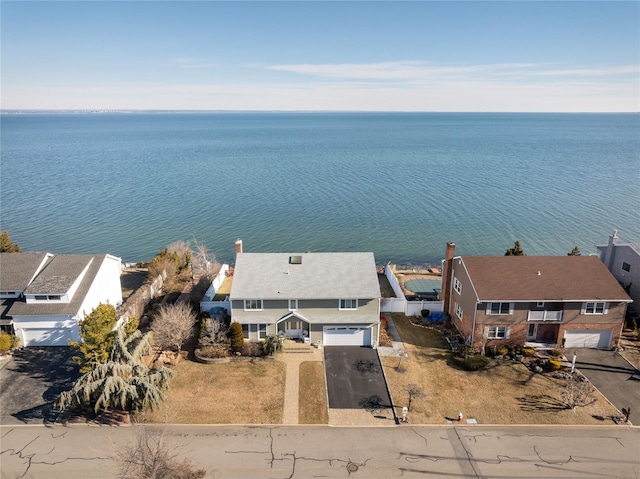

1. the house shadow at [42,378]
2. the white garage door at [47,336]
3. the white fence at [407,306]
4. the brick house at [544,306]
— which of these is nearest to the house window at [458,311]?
the brick house at [544,306]

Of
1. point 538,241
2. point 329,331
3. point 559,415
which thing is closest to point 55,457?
point 329,331

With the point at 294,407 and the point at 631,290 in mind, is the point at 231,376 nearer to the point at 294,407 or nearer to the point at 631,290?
the point at 294,407

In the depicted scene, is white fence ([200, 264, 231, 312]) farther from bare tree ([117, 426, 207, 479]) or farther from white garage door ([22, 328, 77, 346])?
bare tree ([117, 426, 207, 479])

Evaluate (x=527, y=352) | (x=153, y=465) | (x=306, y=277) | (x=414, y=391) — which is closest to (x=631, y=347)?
(x=527, y=352)

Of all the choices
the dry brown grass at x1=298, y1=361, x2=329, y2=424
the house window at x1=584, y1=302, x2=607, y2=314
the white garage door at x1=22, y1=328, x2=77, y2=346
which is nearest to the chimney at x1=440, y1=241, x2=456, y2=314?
the house window at x1=584, y1=302, x2=607, y2=314

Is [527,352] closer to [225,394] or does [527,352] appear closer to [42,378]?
[225,394]
